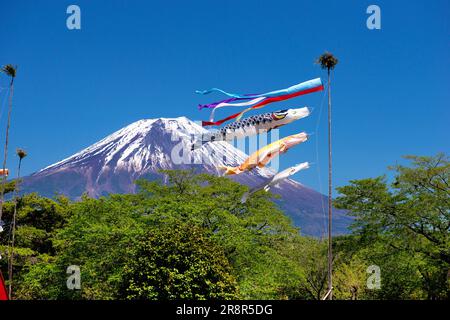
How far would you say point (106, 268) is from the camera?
1703 cm

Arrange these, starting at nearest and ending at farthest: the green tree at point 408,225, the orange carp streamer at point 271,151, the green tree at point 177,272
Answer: the orange carp streamer at point 271,151 < the green tree at point 177,272 < the green tree at point 408,225

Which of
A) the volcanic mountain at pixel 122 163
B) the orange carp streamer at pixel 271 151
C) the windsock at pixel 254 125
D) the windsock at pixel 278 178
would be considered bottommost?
the windsock at pixel 278 178

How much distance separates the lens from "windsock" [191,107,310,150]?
449 inches

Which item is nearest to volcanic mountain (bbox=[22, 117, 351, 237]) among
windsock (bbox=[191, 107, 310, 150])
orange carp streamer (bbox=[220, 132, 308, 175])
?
windsock (bbox=[191, 107, 310, 150])

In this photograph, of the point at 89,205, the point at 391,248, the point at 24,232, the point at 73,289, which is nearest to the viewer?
the point at 73,289

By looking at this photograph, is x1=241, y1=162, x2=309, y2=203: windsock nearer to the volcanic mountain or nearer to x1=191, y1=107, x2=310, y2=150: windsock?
x1=191, y1=107, x2=310, y2=150: windsock

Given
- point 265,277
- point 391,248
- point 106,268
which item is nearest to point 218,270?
point 265,277

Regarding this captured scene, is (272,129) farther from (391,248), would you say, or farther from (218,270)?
(391,248)

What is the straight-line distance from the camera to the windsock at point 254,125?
37.4 feet

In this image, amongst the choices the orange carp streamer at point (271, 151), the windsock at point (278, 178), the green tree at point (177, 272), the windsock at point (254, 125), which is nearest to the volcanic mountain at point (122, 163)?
the green tree at point (177, 272)

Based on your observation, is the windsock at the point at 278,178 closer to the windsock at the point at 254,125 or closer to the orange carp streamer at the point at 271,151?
the orange carp streamer at the point at 271,151

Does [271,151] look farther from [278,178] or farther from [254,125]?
[254,125]

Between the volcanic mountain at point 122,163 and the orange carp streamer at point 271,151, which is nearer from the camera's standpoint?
the orange carp streamer at point 271,151
